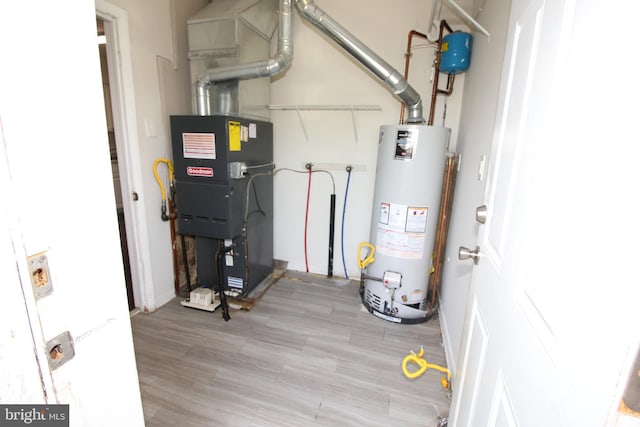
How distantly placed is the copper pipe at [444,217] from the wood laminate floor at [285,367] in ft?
1.08

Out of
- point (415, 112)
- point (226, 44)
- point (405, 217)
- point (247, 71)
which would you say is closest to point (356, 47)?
point (415, 112)

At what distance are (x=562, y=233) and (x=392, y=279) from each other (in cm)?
176

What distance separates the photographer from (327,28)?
6.61 feet

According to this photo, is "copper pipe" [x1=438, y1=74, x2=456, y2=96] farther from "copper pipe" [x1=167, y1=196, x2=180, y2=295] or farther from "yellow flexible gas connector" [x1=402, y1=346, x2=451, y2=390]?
"copper pipe" [x1=167, y1=196, x2=180, y2=295]

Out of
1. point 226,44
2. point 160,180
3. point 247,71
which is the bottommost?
point 160,180

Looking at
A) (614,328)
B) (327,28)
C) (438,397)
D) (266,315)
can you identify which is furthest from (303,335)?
(327,28)

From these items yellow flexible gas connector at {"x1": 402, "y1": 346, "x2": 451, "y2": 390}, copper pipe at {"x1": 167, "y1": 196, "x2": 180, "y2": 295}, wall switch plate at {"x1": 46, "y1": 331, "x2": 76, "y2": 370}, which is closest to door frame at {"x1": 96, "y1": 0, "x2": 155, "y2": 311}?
copper pipe at {"x1": 167, "y1": 196, "x2": 180, "y2": 295}

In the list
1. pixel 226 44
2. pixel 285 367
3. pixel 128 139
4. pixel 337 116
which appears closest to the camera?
pixel 285 367

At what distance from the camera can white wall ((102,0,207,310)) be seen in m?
1.96

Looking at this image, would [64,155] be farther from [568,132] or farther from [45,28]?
[568,132]

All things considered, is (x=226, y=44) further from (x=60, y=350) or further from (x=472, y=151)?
(x=60, y=350)

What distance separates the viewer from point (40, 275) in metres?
0.48

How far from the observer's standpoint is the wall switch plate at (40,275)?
468mm

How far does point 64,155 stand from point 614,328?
886mm
